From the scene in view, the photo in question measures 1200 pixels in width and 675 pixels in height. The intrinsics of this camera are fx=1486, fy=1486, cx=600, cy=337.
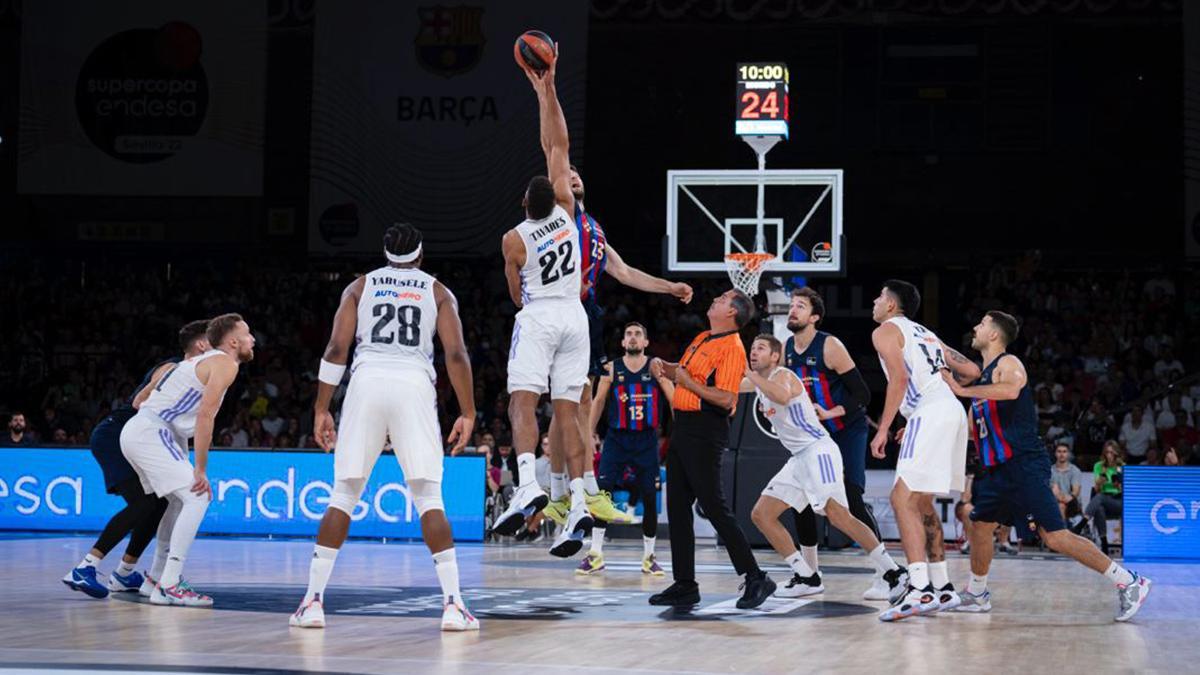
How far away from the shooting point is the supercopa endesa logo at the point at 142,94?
94.5 ft

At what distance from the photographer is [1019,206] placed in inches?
1062

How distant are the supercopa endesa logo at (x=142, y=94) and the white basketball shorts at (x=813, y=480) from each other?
21.2 metres

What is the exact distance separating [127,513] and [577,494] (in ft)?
10.2

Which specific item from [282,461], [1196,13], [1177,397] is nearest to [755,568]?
[282,461]

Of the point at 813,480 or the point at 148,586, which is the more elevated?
the point at 813,480

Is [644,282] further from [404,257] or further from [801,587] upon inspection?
[801,587]

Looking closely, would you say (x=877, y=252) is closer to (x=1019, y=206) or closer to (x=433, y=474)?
(x=1019, y=206)

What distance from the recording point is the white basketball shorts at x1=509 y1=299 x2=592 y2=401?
29.2 feet

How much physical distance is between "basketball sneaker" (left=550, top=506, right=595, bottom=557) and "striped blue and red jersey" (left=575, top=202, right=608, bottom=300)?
54.2 inches

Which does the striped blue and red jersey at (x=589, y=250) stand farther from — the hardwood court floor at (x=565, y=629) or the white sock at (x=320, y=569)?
the white sock at (x=320, y=569)

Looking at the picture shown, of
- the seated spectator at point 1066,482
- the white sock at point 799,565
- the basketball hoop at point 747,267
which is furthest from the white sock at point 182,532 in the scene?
the seated spectator at point 1066,482

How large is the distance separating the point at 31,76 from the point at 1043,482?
24.6 metres

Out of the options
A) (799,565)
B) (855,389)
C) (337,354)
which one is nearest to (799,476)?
(799,565)

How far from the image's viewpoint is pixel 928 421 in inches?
377
